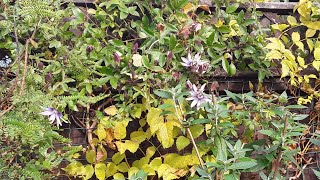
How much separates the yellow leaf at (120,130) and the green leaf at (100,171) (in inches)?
6.5

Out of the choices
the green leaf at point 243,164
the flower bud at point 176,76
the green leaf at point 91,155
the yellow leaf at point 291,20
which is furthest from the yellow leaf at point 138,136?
the yellow leaf at point 291,20

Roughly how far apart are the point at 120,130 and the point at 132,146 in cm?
10

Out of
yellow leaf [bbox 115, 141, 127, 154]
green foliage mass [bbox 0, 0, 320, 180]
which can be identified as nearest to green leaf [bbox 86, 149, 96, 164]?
green foliage mass [bbox 0, 0, 320, 180]

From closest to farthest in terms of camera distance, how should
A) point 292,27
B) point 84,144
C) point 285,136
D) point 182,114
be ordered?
point 285,136 < point 182,114 < point 84,144 < point 292,27

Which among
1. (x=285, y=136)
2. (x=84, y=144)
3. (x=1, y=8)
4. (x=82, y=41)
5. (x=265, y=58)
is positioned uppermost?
(x=1, y=8)

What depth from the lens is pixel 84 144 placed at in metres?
2.27

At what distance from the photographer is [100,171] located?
2162 mm

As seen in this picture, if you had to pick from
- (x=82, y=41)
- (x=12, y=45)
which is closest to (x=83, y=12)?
(x=82, y=41)

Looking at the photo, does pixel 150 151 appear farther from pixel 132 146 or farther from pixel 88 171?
pixel 88 171

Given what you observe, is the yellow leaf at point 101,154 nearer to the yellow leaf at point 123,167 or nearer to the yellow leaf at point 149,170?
the yellow leaf at point 123,167

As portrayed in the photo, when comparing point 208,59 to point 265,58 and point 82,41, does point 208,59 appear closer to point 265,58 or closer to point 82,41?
point 265,58

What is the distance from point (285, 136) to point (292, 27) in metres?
0.85

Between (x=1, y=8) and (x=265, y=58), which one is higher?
(x=1, y=8)

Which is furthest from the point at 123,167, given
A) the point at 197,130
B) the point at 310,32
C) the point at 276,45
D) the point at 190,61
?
the point at 310,32
